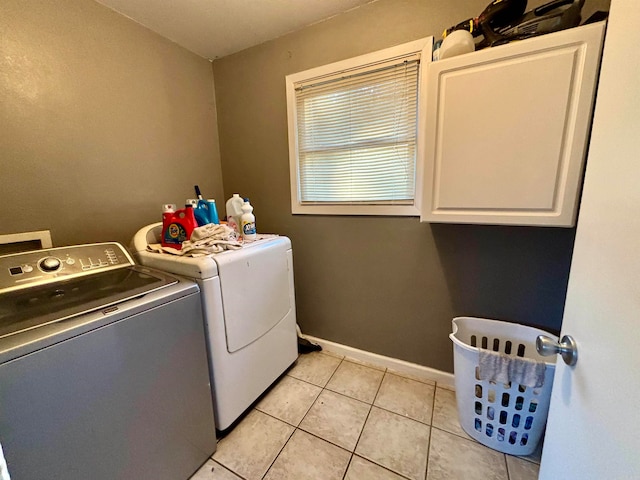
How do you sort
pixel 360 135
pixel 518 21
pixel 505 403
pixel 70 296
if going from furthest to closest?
pixel 360 135 < pixel 505 403 < pixel 518 21 < pixel 70 296

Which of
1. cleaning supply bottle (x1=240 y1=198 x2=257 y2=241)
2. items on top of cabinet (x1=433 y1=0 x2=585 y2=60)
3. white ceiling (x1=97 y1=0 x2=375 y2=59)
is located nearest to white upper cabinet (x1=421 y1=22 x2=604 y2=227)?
items on top of cabinet (x1=433 y1=0 x2=585 y2=60)

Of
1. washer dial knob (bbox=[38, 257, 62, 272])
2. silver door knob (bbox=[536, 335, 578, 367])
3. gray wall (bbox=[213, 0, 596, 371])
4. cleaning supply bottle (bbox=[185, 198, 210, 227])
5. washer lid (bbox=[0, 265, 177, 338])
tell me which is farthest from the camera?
cleaning supply bottle (bbox=[185, 198, 210, 227])

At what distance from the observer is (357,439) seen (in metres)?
1.33

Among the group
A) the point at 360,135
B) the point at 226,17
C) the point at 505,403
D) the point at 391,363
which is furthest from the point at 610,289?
the point at 226,17

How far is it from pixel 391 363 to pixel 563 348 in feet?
4.41

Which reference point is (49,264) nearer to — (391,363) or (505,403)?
(391,363)

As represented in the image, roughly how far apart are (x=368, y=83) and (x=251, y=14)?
832 mm

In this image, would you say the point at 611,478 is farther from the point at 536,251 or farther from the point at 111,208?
the point at 111,208

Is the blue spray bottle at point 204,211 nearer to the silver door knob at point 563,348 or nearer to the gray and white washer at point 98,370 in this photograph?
the gray and white washer at point 98,370

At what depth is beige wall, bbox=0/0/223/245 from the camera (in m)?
1.21


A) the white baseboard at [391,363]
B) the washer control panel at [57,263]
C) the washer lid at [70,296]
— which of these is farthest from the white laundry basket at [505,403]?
the washer control panel at [57,263]

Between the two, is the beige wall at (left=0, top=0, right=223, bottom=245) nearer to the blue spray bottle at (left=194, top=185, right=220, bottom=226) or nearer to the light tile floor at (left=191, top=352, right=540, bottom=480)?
the blue spray bottle at (left=194, top=185, right=220, bottom=226)

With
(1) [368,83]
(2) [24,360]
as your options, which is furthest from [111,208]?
(1) [368,83]

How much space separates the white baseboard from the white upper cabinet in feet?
3.58
